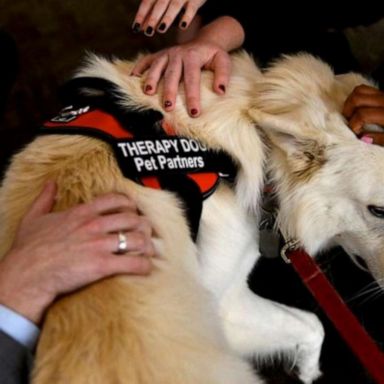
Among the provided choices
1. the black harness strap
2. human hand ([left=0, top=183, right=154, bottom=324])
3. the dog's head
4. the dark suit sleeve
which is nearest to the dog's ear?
the dog's head

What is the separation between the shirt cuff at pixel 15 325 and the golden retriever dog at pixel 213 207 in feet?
0.12

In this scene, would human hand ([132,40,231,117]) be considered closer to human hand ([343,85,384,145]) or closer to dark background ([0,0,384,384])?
human hand ([343,85,384,145])

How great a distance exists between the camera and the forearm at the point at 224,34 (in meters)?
1.30

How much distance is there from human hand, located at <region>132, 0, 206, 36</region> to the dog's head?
249 mm

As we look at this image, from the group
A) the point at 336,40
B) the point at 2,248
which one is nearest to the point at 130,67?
the point at 2,248

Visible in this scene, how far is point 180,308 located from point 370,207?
442mm

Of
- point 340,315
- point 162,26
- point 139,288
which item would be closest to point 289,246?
point 340,315

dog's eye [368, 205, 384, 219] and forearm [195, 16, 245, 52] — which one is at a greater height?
forearm [195, 16, 245, 52]

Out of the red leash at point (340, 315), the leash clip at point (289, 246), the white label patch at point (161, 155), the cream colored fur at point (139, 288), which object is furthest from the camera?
the leash clip at point (289, 246)

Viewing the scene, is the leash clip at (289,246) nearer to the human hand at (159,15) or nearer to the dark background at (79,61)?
the dark background at (79,61)

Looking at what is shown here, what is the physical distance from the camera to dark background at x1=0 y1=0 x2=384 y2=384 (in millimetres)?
1518

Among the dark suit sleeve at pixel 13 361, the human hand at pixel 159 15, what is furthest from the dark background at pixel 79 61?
the dark suit sleeve at pixel 13 361

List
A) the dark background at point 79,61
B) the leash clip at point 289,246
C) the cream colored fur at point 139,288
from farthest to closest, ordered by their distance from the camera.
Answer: the dark background at point 79,61 → the leash clip at point 289,246 → the cream colored fur at point 139,288

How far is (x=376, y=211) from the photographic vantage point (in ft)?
3.54
